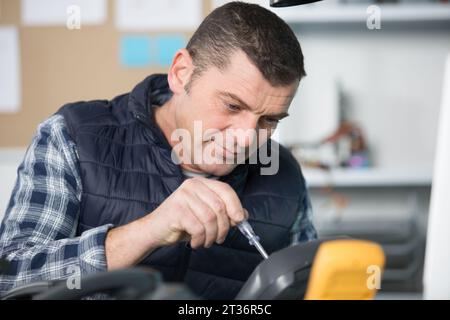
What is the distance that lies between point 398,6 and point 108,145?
1.06m

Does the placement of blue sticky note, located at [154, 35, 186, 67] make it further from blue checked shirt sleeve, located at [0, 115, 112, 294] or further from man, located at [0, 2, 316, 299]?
blue checked shirt sleeve, located at [0, 115, 112, 294]

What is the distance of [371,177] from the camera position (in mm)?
1633

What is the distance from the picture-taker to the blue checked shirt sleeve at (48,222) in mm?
682

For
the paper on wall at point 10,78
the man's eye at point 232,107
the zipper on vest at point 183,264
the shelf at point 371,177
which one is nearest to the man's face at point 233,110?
the man's eye at point 232,107

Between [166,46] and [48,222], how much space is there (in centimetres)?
99

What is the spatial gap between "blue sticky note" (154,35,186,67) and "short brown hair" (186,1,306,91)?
2.76ft

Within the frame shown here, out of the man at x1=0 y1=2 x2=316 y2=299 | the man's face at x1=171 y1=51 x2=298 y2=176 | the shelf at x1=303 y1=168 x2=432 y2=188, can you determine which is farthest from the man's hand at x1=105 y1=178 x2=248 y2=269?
the shelf at x1=303 y1=168 x2=432 y2=188

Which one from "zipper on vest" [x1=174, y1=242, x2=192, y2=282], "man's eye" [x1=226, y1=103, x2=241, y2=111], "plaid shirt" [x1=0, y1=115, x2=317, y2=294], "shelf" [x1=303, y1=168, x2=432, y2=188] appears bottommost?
"shelf" [x1=303, y1=168, x2=432, y2=188]

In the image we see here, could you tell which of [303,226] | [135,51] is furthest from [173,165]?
[135,51]

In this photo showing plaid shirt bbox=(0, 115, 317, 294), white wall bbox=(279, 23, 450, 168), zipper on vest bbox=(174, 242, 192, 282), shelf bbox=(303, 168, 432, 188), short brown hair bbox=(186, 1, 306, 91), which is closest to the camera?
plaid shirt bbox=(0, 115, 317, 294)

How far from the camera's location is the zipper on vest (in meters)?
0.89

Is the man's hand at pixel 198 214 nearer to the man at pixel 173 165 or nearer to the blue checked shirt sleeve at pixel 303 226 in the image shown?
the man at pixel 173 165

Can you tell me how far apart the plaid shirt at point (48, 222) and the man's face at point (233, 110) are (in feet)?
0.62
